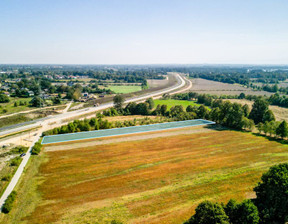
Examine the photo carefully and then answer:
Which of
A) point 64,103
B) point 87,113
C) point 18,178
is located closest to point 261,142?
point 18,178

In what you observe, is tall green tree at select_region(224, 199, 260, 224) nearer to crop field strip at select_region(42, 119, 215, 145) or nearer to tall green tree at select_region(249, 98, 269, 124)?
crop field strip at select_region(42, 119, 215, 145)

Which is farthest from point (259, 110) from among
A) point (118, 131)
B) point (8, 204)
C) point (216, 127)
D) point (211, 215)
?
point (8, 204)

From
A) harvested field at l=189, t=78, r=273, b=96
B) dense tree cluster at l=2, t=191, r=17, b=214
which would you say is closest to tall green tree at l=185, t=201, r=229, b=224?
dense tree cluster at l=2, t=191, r=17, b=214

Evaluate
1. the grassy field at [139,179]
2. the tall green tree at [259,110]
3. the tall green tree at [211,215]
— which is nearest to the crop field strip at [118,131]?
the grassy field at [139,179]

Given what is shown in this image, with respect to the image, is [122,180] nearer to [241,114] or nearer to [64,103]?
[241,114]

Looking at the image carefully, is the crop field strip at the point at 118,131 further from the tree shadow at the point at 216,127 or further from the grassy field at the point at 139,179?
the grassy field at the point at 139,179
